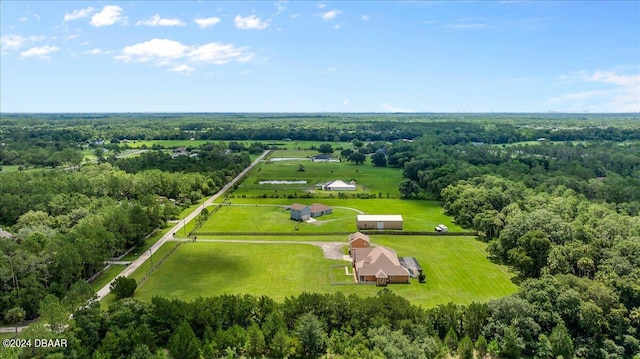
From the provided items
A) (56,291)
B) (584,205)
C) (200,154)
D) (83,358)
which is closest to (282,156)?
(200,154)

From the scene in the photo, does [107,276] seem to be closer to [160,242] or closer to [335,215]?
[160,242]

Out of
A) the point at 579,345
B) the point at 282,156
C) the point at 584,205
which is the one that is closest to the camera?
the point at 579,345

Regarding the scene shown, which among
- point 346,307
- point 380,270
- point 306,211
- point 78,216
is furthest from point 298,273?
point 78,216

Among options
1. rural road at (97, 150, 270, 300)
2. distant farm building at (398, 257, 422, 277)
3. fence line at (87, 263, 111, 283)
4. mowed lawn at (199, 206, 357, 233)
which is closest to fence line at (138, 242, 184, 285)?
rural road at (97, 150, 270, 300)

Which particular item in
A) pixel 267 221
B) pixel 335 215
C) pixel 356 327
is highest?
pixel 356 327

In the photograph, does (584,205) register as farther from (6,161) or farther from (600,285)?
(6,161)
